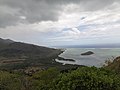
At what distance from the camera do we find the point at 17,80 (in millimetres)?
35281

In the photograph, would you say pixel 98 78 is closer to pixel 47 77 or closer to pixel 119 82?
pixel 119 82

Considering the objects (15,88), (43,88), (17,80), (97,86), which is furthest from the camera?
(17,80)

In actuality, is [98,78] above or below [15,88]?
above

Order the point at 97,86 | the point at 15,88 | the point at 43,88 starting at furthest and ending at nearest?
1. the point at 15,88
2. the point at 43,88
3. the point at 97,86

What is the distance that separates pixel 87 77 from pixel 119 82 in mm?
3298

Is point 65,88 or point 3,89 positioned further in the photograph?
point 3,89

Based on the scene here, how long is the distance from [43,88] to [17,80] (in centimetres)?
1018

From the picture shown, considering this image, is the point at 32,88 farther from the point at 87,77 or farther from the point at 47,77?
the point at 87,77

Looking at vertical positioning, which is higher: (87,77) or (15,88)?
(87,77)

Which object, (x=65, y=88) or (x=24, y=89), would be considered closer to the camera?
(x=65, y=88)

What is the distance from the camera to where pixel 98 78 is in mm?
20219

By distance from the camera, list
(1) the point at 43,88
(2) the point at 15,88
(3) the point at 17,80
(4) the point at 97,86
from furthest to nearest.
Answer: (3) the point at 17,80, (2) the point at 15,88, (1) the point at 43,88, (4) the point at 97,86

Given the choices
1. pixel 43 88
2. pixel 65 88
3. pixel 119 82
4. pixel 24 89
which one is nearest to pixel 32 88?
pixel 24 89

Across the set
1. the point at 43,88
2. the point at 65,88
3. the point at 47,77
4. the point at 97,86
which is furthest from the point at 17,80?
the point at 97,86
